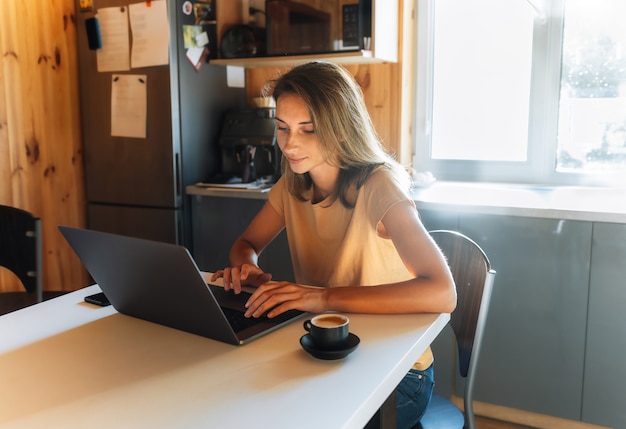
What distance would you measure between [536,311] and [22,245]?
5.55ft

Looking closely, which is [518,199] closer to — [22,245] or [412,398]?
[412,398]

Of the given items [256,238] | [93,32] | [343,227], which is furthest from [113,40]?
[343,227]

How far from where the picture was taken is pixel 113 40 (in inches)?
108

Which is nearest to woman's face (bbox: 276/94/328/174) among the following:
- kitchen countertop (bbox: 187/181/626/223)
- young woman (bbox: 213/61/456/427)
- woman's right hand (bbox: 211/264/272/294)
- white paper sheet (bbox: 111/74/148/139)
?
young woman (bbox: 213/61/456/427)

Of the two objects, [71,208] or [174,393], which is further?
[71,208]

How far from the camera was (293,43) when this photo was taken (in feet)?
8.45

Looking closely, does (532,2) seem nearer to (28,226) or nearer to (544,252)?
(544,252)

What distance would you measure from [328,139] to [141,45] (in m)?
1.57

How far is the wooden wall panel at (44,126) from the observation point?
2.53 meters

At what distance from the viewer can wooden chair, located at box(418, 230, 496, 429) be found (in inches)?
50.5

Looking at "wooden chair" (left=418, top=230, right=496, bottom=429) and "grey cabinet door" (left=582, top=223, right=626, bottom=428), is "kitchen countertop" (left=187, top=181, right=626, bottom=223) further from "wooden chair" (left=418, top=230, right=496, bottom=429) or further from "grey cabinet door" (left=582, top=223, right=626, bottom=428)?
"wooden chair" (left=418, top=230, right=496, bottom=429)

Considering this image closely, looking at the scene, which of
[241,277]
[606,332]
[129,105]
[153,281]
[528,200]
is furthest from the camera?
[129,105]

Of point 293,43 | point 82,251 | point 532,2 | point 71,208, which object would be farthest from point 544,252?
point 71,208

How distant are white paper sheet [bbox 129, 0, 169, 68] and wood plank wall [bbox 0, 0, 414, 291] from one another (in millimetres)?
367
